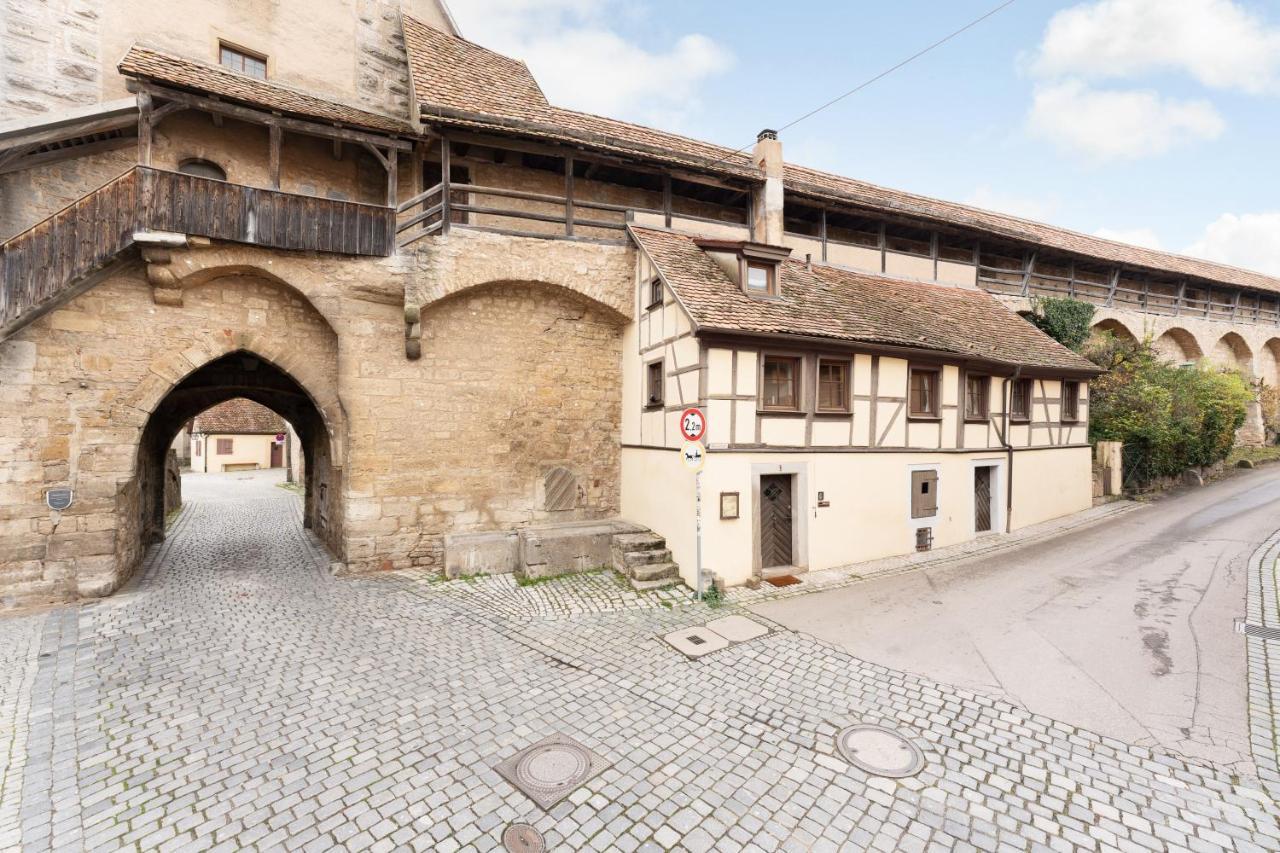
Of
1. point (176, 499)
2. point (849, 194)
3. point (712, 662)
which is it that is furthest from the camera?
point (176, 499)

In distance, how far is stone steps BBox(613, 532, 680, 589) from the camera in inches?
348

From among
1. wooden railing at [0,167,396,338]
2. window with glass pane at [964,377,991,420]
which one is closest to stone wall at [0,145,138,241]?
wooden railing at [0,167,396,338]

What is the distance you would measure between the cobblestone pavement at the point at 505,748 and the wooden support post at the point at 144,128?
6940 mm

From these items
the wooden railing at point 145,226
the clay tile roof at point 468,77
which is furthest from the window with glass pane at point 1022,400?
the wooden railing at point 145,226

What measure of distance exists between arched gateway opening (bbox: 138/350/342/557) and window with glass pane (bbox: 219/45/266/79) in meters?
5.91

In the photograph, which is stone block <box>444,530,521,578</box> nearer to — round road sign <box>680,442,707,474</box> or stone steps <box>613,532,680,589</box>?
stone steps <box>613,532,680,589</box>

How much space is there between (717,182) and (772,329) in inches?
200

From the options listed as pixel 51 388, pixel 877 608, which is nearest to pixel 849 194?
pixel 877 608

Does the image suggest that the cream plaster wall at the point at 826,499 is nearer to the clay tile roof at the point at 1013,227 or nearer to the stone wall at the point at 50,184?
the clay tile roof at the point at 1013,227

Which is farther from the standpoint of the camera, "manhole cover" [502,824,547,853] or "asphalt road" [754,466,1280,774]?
"asphalt road" [754,466,1280,774]

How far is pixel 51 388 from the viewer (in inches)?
316

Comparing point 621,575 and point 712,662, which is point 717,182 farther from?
point 712,662

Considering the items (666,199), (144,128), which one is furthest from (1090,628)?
(144,128)

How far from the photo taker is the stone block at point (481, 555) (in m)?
9.41
